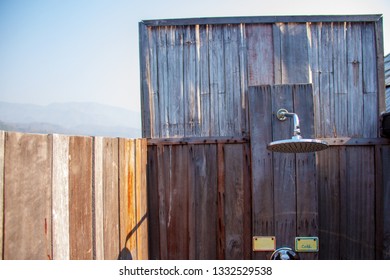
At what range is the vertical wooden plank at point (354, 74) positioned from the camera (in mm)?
3258

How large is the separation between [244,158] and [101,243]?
1724 mm

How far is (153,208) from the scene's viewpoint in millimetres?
3225

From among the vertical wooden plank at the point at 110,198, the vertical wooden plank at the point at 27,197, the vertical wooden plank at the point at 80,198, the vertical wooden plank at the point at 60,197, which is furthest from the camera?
the vertical wooden plank at the point at 110,198

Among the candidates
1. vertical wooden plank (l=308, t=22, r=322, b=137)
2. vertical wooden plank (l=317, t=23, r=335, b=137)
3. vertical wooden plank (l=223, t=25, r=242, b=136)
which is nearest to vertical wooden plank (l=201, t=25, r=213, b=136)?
vertical wooden plank (l=223, t=25, r=242, b=136)

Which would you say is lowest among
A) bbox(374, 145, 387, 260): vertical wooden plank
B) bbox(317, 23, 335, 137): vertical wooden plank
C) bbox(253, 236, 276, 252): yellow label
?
bbox(253, 236, 276, 252): yellow label

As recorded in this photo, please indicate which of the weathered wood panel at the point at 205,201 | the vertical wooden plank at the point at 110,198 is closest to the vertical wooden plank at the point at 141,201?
the vertical wooden plank at the point at 110,198

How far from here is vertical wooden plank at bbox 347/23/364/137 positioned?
128 inches

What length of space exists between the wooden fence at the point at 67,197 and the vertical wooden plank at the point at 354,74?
8.33 ft

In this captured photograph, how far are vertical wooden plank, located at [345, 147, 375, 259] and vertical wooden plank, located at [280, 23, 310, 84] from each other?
1.09 meters

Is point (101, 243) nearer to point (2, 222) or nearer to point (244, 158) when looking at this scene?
point (2, 222)

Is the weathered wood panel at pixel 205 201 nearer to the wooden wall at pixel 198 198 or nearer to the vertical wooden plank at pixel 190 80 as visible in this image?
the wooden wall at pixel 198 198

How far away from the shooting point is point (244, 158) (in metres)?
3.18

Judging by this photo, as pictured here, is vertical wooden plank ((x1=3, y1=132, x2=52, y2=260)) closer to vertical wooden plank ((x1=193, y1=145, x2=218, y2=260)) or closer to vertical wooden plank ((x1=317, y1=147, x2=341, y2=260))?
vertical wooden plank ((x1=193, y1=145, x2=218, y2=260))
